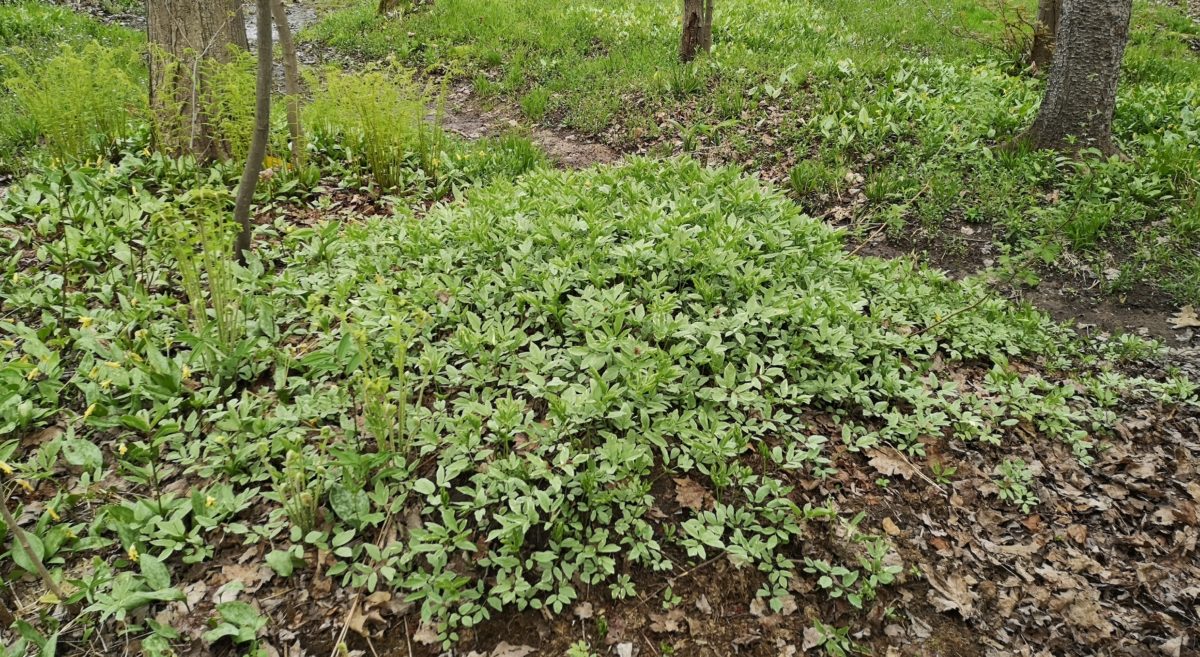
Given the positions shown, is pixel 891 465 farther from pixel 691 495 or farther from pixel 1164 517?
pixel 1164 517

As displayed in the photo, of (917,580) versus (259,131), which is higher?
(259,131)

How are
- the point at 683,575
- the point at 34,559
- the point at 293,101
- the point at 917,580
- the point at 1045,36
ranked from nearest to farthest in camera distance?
the point at 34,559
the point at 683,575
the point at 917,580
the point at 293,101
the point at 1045,36

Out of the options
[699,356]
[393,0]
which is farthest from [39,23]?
[699,356]

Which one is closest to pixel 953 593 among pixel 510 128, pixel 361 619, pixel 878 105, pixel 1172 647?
pixel 1172 647

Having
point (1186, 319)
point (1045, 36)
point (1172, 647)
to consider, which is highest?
point (1045, 36)

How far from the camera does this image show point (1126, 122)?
22.1ft

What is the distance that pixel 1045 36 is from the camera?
27.9 ft

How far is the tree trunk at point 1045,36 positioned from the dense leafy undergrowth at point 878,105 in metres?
0.27

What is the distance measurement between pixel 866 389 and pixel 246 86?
5063 mm

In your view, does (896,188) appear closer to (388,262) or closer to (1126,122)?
(1126,122)

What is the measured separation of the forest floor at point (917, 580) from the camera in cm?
265

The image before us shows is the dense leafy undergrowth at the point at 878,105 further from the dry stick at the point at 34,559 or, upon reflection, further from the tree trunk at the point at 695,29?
the dry stick at the point at 34,559

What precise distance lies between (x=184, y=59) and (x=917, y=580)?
20.8ft

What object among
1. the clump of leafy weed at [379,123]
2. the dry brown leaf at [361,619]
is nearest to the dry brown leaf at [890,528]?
the dry brown leaf at [361,619]
